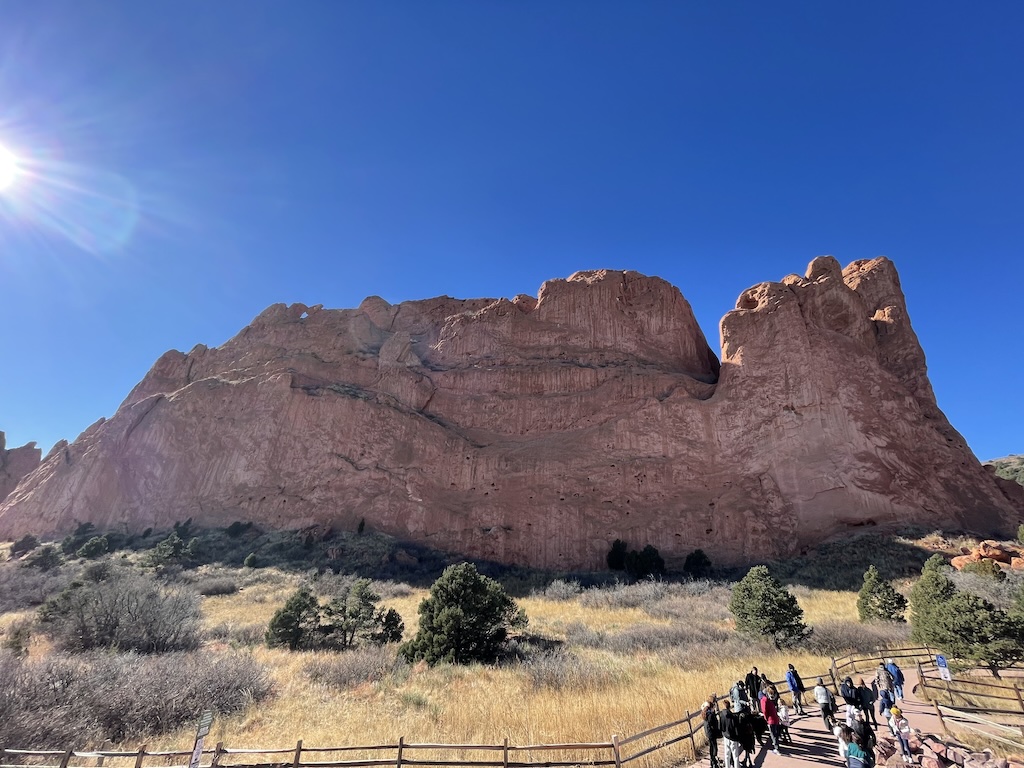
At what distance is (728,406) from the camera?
36.8 metres

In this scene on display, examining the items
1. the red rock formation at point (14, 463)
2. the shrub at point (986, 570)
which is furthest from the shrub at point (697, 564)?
the red rock formation at point (14, 463)

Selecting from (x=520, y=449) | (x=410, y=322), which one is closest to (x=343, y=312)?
(x=410, y=322)

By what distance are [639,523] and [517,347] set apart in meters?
20.2

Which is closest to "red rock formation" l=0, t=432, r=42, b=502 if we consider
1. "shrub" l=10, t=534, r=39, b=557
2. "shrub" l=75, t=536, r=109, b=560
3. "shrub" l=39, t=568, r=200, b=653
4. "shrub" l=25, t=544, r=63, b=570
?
"shrub" l=10, t=534, r=39, b=557

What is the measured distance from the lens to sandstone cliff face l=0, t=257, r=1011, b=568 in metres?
32.8

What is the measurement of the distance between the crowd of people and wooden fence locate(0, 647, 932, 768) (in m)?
0.65

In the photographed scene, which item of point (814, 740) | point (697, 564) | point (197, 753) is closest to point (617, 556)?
point (697, 564)

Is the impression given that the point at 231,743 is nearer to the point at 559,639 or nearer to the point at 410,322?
the point at 559,639

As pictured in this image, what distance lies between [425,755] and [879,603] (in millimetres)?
18307

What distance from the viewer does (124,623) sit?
13.8 metres

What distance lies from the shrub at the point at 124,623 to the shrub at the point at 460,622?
6.66 metres

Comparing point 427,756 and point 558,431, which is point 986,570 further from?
point 558,431

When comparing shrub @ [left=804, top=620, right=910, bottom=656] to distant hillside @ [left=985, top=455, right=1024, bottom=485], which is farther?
distant hillside @ [left=985, top=455, right=1024, bottom=485]

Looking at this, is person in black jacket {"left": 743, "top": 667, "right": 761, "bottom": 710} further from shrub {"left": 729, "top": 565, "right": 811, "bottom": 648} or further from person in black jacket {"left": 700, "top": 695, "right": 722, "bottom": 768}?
shrub {"left": 729, "top": 565, "right": 811, "bottom": 648}
